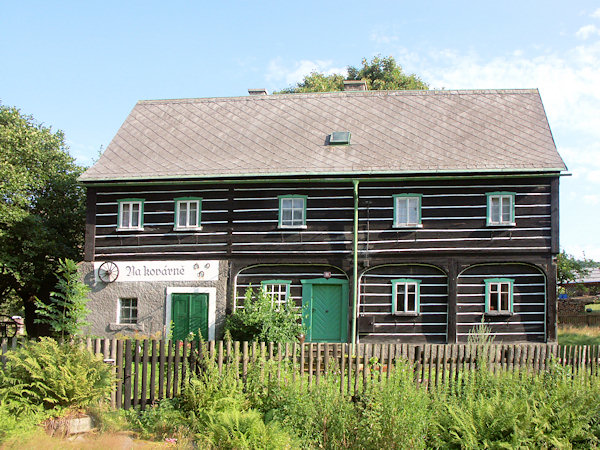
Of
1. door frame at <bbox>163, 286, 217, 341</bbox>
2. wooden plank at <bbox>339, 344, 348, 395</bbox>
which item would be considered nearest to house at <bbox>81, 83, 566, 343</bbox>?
door frame at <bbox>163, 286, 217, 341</bbox>

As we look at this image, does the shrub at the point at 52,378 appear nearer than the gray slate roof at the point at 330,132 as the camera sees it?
Yes

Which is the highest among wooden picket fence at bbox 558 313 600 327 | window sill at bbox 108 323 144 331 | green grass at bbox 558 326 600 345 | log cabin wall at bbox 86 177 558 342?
log cabin wall at bbox 86 177 558 342

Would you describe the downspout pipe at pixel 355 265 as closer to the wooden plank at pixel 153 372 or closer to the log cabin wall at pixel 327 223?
the log cabin wall at pixel 327 223

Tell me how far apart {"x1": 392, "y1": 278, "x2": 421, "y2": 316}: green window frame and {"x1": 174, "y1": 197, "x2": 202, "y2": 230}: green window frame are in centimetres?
645

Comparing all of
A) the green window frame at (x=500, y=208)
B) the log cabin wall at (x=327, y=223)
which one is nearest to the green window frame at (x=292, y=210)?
the log cabin wall at (x=327, y=223)

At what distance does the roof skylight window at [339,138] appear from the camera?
1933 cm

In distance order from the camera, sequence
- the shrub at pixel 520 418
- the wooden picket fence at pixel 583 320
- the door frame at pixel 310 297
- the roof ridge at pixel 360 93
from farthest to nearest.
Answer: the wooden picket fence at pixel 583 320
the roof ridge at pixel 360 93
the door frame at pixel 310 297
the shrub at pixel 520 418

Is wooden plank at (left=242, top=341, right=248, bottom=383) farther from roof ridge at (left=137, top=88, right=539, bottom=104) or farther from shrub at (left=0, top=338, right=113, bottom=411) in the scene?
roof ridge at (left=137, top=88, right=539, bottom=104)

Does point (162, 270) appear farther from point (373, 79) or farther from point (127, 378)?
point (373, 79)

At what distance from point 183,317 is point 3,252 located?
722 cm

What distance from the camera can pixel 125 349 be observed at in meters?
10.5

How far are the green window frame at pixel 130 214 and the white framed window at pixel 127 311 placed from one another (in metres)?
2.32

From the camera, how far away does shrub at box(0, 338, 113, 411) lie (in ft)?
29.9

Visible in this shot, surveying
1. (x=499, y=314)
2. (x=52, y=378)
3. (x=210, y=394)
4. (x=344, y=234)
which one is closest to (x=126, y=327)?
(x=344, y=234)
